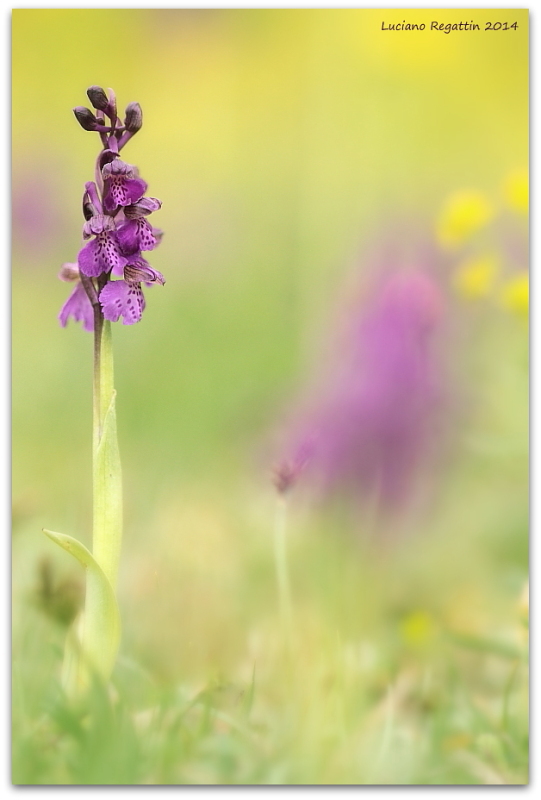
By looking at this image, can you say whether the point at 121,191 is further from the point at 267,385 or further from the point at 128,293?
the point at 267,385

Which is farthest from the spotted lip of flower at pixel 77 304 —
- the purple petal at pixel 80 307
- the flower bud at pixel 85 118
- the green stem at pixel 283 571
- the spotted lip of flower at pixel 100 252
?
the green stem at pixel 283 571

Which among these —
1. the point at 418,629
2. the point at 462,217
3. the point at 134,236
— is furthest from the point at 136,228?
the point at 418,629

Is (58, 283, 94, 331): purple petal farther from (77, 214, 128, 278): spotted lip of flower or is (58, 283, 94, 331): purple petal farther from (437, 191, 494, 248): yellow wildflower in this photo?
(437, 191, 494, 248): yellow wildflower

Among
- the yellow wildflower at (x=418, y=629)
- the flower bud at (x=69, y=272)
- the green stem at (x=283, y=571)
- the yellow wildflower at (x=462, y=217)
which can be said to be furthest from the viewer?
the yellow wildflower at (x=462, y=217)

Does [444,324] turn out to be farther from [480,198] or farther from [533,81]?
[533,81]

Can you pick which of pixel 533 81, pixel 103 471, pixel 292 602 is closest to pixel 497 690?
pixel 292 602

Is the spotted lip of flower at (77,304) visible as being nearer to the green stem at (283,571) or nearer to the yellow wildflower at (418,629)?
the green stem at (283,571)
